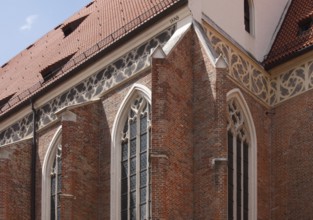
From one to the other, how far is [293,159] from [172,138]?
3534 mm

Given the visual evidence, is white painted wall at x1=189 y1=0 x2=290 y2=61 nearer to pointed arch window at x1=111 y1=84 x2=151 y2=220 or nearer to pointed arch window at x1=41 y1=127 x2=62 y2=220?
pointed arch window at x1=111 y1=84 x2=151 y2=220

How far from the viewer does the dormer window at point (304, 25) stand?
92.5 ft

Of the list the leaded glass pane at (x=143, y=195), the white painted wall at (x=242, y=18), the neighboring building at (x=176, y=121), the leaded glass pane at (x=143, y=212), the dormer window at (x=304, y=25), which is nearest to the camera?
the neighboring building at (x=176, y=121)

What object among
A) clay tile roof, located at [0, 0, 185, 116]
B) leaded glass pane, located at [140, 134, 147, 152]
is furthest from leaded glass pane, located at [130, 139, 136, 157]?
clay tile roof, located at [0, 0, 185, 116]

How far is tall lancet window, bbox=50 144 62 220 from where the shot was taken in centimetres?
2842

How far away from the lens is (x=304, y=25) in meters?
28.5

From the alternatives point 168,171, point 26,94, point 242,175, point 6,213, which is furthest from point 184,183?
point 26,94

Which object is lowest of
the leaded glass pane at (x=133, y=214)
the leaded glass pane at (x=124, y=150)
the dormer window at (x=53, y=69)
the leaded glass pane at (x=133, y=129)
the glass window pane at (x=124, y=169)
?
the leaded glass pane at (x=133, y=214)

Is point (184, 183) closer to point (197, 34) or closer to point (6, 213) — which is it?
point (197, 34)

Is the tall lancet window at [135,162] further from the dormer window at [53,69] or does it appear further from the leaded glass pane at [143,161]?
the dormer window at [53,69]

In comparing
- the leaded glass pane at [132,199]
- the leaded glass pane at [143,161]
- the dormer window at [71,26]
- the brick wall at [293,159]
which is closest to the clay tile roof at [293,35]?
the brick wall at [293,159]

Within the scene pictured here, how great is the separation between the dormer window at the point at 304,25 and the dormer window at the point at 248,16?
1.18m

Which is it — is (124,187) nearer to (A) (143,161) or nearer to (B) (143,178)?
(B) (143,178)

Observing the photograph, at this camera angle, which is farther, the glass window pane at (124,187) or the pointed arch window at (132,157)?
the glass window pane at (124,187)
